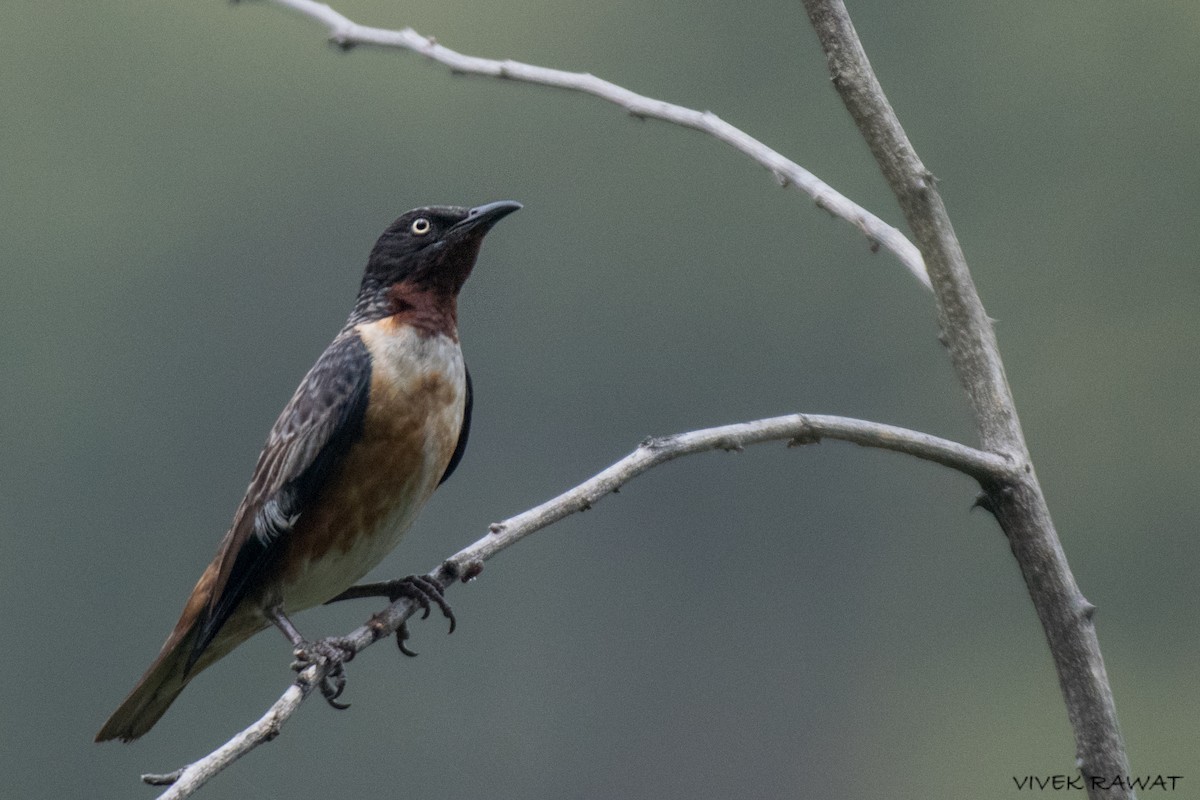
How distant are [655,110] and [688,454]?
0.91 m

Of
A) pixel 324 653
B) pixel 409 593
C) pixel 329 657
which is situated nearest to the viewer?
pixel 329 657

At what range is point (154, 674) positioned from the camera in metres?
4.68

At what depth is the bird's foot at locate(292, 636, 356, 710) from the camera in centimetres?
404

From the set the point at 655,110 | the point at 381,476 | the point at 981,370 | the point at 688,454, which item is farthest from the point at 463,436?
the point at 981,370

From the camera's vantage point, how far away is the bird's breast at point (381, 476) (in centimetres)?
449

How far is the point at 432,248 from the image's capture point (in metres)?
4.86

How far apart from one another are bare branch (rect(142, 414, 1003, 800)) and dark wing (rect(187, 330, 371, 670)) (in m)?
1.21

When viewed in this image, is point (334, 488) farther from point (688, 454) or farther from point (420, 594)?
point (688, 454)

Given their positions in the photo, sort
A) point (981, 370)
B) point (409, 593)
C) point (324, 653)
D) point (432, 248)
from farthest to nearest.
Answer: point (432, 248)
point (409, 593)
point (324, 653)
point (981, 370)

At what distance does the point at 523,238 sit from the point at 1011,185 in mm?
8181

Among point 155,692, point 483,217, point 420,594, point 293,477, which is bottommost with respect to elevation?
point 155,692

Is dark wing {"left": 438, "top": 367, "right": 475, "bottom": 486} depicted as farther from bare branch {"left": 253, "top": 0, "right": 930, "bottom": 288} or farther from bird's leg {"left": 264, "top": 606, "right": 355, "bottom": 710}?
bare branch {"left": 253, "top": 0, "right": 930, "bottom": 288}

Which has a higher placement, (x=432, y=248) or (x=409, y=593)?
(x=432, y=248)

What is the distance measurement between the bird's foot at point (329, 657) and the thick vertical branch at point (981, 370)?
6.02 feet
